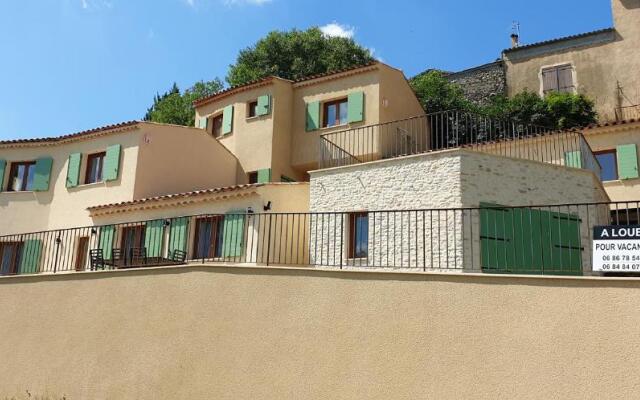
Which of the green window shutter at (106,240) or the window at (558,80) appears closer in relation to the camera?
the green window shutter at (106,240)

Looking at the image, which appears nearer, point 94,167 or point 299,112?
point 94,167

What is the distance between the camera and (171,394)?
10102 mm

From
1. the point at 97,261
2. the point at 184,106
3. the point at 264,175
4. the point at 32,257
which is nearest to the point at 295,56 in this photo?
the point at 184,106

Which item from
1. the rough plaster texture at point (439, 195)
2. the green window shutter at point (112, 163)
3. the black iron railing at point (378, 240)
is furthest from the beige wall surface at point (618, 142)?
the green window shutter at point (112, 163)

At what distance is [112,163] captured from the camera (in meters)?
20.0

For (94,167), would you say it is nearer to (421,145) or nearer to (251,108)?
(251,108)

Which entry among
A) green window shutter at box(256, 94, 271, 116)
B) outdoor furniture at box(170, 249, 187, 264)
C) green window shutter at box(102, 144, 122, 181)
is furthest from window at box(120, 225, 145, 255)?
green window shutter at box(256, 94, 271, 116)

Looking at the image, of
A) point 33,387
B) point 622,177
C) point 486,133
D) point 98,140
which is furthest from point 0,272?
point 622,177

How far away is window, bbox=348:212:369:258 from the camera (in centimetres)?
1419

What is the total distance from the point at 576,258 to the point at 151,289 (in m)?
9.31

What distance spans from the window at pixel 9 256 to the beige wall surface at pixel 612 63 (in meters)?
23.6

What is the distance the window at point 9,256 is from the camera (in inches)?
784

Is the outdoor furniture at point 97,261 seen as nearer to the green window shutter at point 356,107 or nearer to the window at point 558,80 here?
the green window shutter at point 356,107

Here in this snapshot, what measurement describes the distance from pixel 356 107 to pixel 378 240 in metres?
7.80
